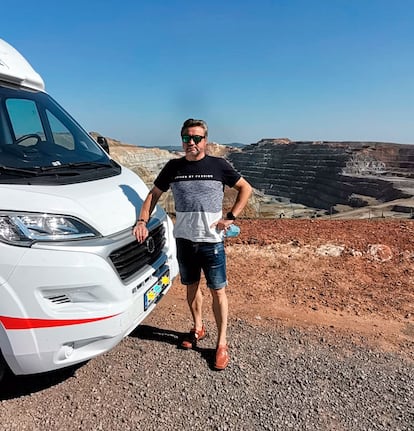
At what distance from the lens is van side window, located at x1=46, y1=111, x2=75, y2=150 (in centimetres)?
400

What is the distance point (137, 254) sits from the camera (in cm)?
324

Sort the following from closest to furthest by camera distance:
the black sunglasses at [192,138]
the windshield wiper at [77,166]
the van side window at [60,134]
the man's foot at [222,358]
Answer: the windshield wiper at [77,166] < the black sunglasses at [192,138] < the man's foot at [222,358] < the van side window at [60,134]

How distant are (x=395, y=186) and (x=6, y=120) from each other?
2446 inches

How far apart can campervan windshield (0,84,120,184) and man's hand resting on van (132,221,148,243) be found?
625 millimetres

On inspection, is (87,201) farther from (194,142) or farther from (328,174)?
(328,174)

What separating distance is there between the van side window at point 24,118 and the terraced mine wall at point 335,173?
53.5 meters

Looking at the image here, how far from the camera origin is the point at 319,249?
6.92m

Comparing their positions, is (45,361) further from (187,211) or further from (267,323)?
(267,323)

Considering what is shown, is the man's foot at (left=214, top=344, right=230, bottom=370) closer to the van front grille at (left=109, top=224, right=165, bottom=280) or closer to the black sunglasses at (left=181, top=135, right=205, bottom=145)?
the van front grille at (left=109, top=224, right=165, bottom=280)

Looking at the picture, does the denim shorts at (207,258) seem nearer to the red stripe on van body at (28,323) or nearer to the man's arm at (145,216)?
the man's arm at (145,216)

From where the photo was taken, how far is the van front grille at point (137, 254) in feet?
9.73

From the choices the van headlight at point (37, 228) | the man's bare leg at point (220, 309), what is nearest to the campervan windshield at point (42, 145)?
the van headlight at point (37, 228)

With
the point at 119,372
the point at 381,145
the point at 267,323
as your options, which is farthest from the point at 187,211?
the point at 381,145

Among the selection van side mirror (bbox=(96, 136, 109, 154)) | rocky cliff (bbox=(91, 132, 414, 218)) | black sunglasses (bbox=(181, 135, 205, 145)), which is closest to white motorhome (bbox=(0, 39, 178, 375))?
black sunglasses (bbox=(181, 135, 205, 145))
